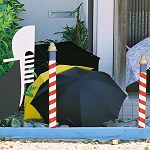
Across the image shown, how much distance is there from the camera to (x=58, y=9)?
11289 millimetres

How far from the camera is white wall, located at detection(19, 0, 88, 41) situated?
36.9ft

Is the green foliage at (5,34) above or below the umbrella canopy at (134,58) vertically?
above

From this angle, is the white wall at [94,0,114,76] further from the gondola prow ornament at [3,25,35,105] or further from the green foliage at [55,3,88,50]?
the gondola prow ornament at [3,25,35,105]

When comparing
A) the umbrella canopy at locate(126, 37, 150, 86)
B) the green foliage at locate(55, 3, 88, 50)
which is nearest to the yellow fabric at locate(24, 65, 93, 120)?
the umbrella canopy at locate(126, 37, 150, 86)

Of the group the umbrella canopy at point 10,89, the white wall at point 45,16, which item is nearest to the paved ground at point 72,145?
the umbrella canopy at point 10,89

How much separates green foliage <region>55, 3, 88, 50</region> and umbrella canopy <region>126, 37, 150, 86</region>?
113cm

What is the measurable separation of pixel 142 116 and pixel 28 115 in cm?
200

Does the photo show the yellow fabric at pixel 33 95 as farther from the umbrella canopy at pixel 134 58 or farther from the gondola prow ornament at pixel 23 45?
the umbrella canopy at pixel 134 58

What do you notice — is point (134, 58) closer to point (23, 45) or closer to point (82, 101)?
point (82, 101)

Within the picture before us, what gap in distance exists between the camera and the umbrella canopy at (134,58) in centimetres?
983

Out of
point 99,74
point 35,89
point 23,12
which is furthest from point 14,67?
point 23,12

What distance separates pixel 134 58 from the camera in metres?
9.92

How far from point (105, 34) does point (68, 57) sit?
0.79 m

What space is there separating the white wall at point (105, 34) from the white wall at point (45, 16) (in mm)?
1375
